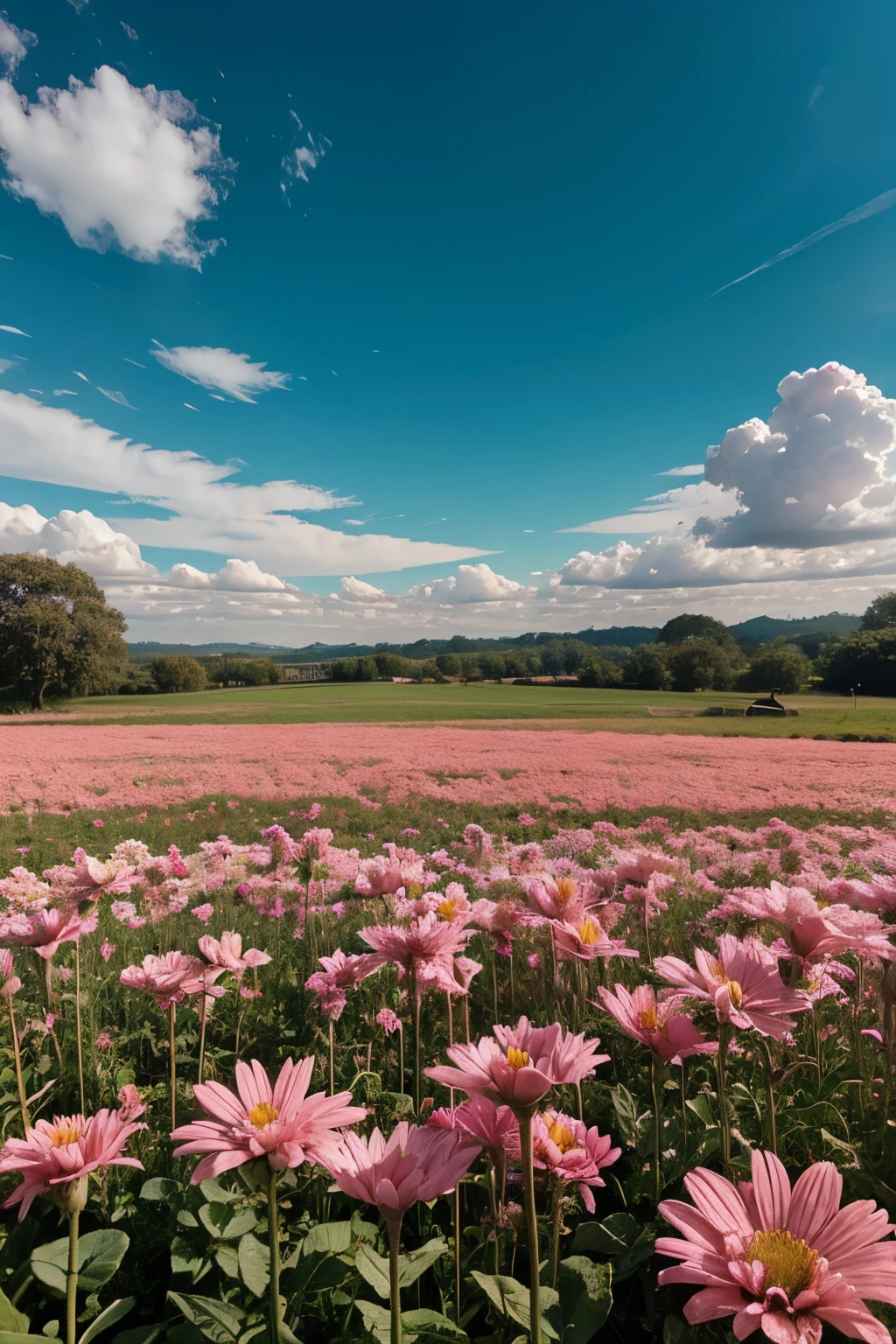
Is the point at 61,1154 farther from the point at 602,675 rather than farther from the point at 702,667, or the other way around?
the point at 602,675

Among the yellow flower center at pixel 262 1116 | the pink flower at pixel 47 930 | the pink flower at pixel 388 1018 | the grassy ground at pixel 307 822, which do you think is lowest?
the grassy ground at pixel 307 822

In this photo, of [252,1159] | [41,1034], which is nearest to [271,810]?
[41,1034]

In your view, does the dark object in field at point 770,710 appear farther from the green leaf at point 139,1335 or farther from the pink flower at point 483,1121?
the green leaf at point 139,1335

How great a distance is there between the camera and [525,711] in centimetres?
2995

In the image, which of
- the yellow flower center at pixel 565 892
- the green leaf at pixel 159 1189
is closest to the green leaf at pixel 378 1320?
the green leaf at pixel 159 1189

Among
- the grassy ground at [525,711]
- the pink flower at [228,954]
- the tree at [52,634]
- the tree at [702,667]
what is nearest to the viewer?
the pink flower at [228,954]

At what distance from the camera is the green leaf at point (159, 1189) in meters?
1.55

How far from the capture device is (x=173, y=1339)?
1177mm

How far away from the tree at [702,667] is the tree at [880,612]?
10.6 metres

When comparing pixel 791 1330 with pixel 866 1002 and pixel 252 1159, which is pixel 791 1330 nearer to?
pixel 252 1159

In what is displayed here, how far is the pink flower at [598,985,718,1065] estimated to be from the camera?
49.2 inches

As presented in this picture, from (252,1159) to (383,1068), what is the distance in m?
Result: 1.86

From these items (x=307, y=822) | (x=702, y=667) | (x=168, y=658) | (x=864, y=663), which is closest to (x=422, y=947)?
(x=307, y=822)

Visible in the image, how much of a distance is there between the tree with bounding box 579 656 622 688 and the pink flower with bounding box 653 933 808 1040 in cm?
5276
